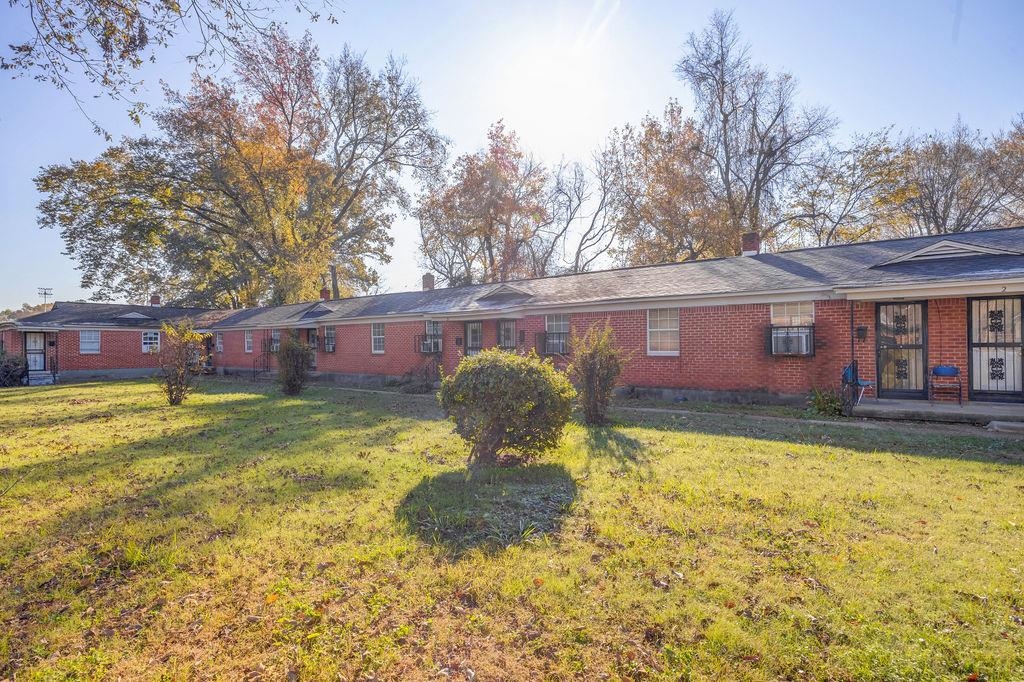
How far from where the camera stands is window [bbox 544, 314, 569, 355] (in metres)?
16.1

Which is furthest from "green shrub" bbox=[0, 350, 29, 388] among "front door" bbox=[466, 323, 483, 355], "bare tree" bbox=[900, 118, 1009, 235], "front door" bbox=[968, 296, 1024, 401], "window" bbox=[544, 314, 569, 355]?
"bare tree" bbox=[900, 118, 1009, 235]

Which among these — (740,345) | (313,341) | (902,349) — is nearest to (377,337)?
(313,341)

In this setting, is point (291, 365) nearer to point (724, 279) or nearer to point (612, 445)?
point (612, 445)

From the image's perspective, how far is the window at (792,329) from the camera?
460 inches

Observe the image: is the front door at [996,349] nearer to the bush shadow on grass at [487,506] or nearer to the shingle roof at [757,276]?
the shingle roof at [757,276]

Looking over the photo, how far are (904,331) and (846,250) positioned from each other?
3.67 metres

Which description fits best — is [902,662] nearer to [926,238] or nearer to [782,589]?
[782,589]

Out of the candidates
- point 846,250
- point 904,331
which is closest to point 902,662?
point 904,331

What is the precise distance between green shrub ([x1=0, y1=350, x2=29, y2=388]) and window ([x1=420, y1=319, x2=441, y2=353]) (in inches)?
816

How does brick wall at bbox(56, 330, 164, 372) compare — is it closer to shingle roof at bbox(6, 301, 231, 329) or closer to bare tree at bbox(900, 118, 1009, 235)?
shingle roof at bbox(6, 301, 231, 329)

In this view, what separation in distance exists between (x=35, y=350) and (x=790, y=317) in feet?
113

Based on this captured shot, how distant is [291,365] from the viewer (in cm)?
1733

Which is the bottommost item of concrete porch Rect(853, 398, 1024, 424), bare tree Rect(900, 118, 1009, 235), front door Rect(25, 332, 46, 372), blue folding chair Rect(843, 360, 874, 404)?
concrete porch Rect(853, 398, 1024, 424)

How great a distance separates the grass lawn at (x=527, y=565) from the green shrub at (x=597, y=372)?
2107 millimetres
